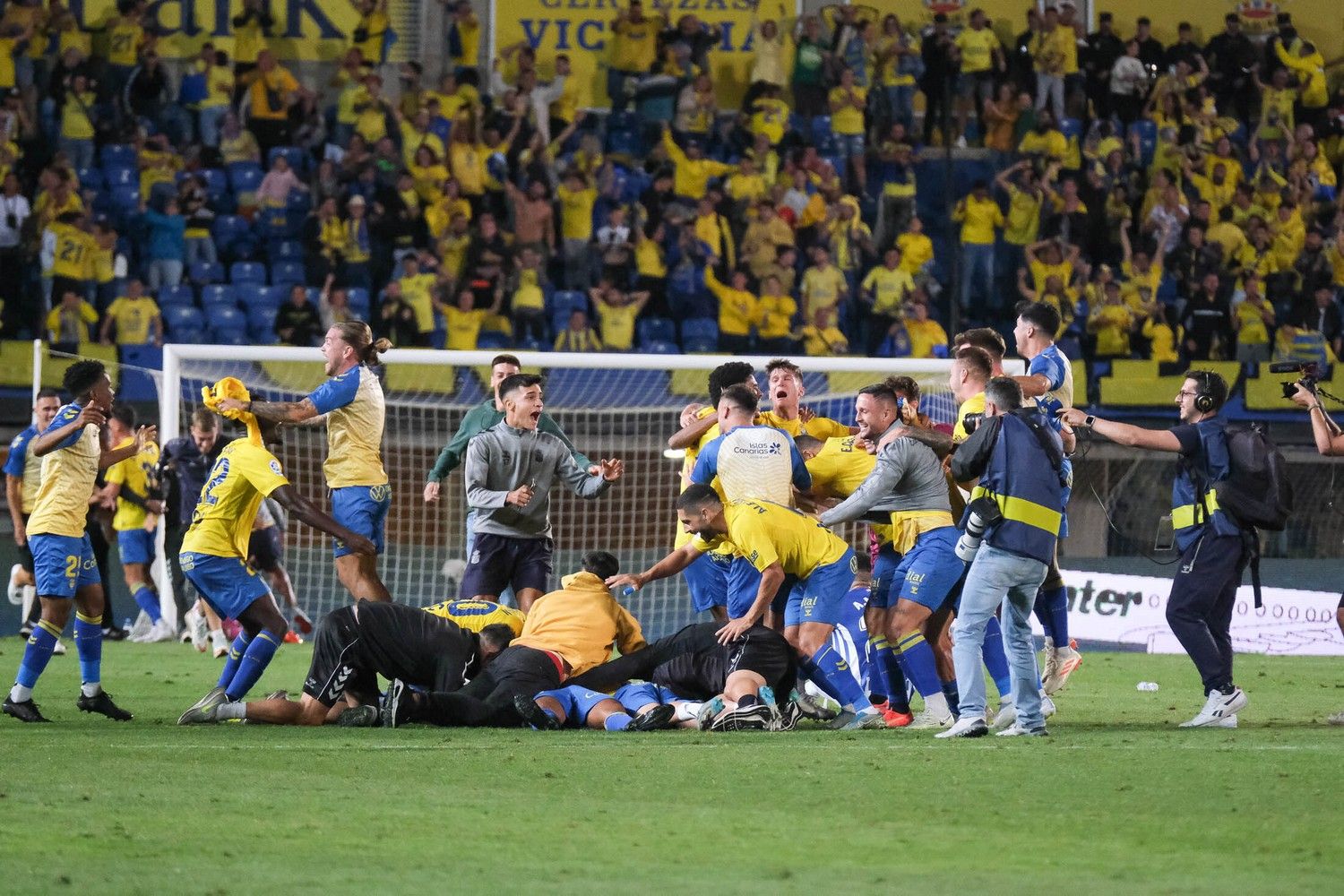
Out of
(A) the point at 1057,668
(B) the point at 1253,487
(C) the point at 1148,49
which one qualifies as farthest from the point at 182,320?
(B) the point at 1253,487

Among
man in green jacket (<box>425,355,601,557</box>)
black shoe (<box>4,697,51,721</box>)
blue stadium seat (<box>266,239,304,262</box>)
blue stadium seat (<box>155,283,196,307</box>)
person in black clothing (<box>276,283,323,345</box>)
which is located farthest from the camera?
blue stadium seat (<box>266,239,304,262</box>)

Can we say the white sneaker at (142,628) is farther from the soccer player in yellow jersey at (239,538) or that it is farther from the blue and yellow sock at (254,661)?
the blue and yellow sock at (254,661)

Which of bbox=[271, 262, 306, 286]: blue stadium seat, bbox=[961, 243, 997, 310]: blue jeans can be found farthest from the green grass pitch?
bbox=[961, 243, 997, 310]: blue jeans

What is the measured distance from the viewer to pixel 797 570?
962cm

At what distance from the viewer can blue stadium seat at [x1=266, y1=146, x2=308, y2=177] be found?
72.9ft

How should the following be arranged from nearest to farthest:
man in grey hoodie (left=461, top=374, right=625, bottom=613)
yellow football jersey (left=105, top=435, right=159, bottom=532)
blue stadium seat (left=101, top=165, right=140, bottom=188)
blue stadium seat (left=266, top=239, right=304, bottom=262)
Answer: man in grey hoodie (left=461, top=374, right=625, bottom=613), yellow football jersey (left=105, top=435, right=159, bottom=532), blue stadium seat (left=266, top=239, right=304, bottom=262), blue stadium seat (left=101, top=165, right=140, bottom=188)

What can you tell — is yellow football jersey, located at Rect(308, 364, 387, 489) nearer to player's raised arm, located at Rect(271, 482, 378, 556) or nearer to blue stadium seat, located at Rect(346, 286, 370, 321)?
player's raised arm, located at Rect(271, 482, 378, 556)

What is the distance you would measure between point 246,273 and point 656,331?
15.8 feet

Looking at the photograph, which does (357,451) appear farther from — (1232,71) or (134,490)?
(1232,71)

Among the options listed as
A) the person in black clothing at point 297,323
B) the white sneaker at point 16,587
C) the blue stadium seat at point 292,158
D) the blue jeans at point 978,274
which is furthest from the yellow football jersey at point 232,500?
the blue jeans at point 978,274

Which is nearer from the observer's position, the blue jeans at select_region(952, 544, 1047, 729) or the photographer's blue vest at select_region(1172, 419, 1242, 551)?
the blue jeans at select_region(952, 544, 1047, 729)

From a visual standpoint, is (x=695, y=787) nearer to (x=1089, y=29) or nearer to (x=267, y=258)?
(x=267, y=258)

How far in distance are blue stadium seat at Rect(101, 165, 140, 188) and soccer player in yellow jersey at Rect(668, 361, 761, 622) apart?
12.5 m

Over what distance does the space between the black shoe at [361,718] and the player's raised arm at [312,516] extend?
925mm
